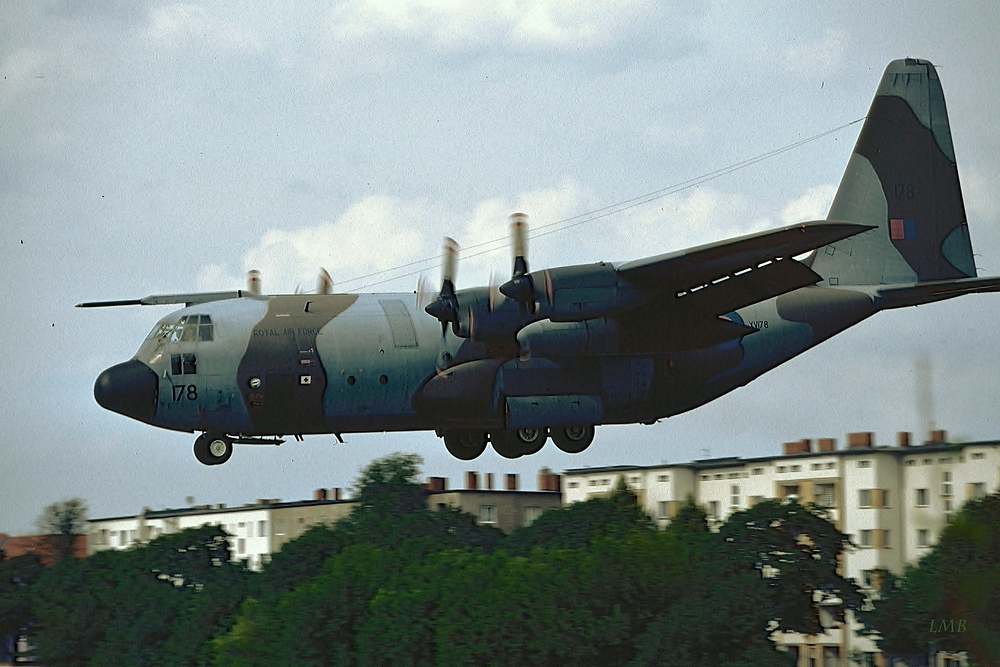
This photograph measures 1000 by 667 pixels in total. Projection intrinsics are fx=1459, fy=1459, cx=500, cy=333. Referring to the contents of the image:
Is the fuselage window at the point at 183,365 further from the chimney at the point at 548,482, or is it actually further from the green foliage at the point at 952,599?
the chimney at the point at 548,482

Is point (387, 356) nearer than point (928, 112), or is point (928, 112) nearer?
point (387, 356)

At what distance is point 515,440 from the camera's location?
132ft

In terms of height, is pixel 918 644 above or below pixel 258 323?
below

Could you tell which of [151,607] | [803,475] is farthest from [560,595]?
[151,607]

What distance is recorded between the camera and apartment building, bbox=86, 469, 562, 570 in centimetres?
10412

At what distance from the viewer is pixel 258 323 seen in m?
38.6

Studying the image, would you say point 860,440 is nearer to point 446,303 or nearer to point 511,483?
point 511,483

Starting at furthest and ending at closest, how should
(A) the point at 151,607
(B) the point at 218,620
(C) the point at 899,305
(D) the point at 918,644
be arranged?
(A) the point at 151,607, (B) the point at 218,620, (D) the point at 918,644, (C) the point at 899,305

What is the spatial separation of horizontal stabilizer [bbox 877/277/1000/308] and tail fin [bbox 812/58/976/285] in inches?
54.6

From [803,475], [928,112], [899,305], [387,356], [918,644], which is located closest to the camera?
[387,356]

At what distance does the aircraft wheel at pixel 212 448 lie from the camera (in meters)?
39.2

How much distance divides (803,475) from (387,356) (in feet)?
164

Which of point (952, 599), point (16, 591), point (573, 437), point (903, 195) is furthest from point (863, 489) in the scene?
point (16, 591)

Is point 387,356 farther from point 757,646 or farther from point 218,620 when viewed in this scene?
point 218,620
